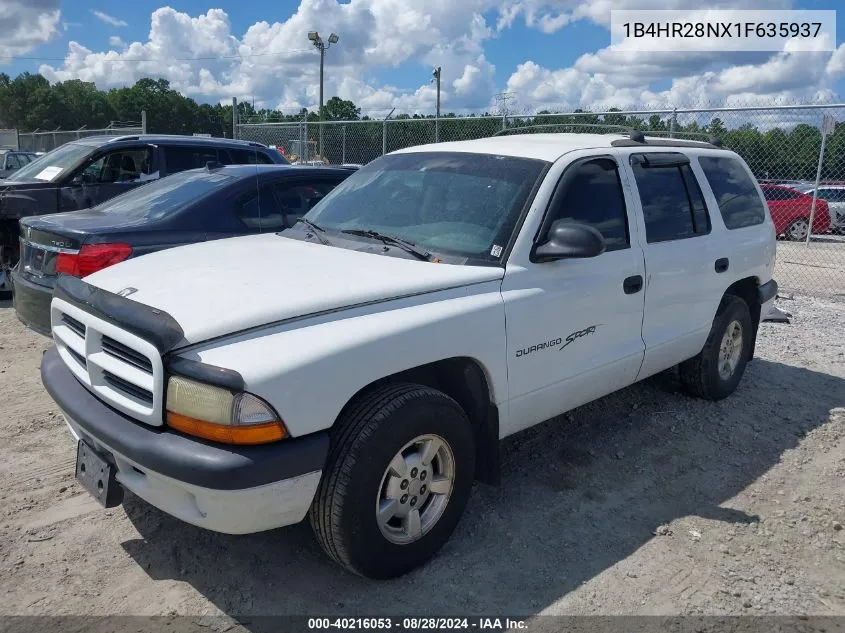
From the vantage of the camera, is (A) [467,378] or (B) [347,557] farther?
(A) [467,378]

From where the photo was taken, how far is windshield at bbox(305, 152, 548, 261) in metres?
3.60

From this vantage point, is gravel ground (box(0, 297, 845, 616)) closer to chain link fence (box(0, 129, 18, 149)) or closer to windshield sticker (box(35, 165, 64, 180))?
windshield sticker (box(35, 165, 64, 180))

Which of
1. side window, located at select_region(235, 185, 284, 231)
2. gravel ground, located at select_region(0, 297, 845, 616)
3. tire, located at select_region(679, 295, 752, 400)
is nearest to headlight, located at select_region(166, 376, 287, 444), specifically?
gravel ground, located at select_region(0, 297, 845, 616)

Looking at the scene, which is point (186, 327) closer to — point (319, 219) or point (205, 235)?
point (319, 219)

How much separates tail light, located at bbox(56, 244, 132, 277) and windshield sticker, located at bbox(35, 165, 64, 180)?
345 centimetres

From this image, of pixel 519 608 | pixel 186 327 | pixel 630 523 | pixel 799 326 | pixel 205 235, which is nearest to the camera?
pixel 186 327

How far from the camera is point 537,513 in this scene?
376cm

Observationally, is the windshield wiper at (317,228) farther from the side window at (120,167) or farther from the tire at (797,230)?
the tire at (797,230)

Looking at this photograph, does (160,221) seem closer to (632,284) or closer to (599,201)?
(599,201)

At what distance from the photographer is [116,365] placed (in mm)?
2895

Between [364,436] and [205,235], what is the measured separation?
3338 mm

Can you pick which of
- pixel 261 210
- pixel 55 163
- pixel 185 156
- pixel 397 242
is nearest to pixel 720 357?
pixel 397 242

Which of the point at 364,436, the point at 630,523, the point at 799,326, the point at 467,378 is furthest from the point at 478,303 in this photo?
the point at 799,326

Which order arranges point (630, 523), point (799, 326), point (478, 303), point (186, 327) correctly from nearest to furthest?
point (186, 327)
point (478, 303)
point (630, 523)
point (799, 326)
